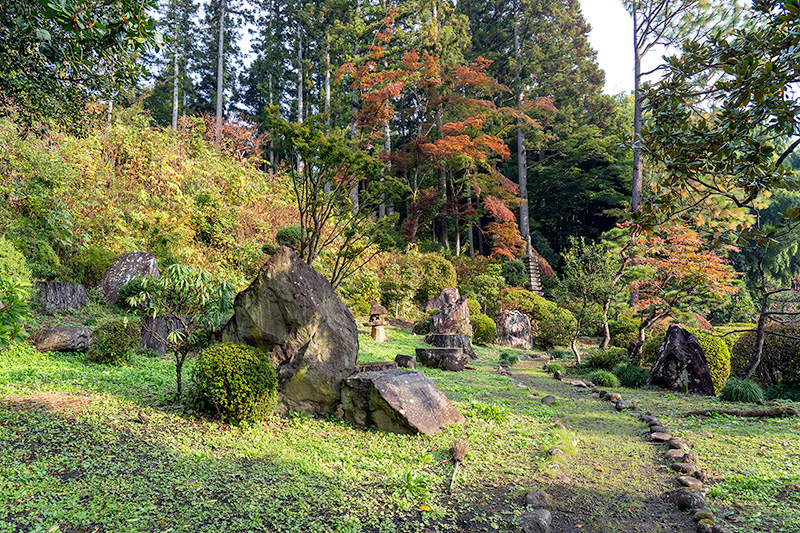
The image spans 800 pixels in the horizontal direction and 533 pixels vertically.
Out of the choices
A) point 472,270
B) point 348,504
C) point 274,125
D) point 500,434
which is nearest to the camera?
point 348,504

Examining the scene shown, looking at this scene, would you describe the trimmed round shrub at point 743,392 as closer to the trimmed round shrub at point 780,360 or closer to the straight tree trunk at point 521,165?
the trimmed round shrub at point 780,360

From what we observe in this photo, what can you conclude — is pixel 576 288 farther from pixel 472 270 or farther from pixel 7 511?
pixel 7 511

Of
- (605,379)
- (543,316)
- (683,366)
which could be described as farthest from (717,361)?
(543,316)

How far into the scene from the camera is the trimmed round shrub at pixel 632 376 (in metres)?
7.93

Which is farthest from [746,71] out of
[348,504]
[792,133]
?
[348,504]

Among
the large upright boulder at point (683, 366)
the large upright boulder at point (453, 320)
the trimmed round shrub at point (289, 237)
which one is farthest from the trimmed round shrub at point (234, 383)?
the large upright boulder at point (453, 320)

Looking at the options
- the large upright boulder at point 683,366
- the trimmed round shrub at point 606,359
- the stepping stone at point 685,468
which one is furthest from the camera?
the trimmed round shrub at point 606,359

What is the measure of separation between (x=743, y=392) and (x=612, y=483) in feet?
14.2

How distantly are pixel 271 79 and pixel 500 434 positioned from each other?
90.4 ft

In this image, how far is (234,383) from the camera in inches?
162

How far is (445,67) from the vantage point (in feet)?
69.3

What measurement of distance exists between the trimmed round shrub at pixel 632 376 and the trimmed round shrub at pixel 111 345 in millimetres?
8731

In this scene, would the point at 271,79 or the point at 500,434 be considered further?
the point at 271,79

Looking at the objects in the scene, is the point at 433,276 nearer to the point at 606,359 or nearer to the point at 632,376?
the point at 606,359
